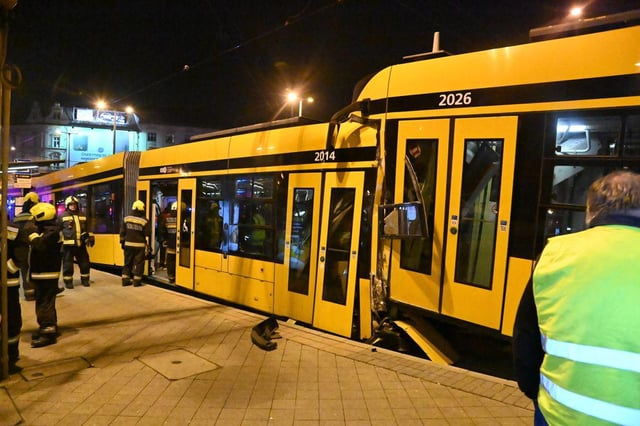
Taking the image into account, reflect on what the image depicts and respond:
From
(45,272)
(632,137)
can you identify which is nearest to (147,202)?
(45,272)

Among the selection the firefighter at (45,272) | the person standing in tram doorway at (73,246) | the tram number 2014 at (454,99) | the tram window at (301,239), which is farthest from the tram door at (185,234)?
the tram number 2014 at (454,99)

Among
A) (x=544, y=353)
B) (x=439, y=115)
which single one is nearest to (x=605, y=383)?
(x=544, y=353)

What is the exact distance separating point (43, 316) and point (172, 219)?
5.12 m

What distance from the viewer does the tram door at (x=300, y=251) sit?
6340 mm

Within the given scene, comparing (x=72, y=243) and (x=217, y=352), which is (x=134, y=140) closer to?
(x=72, y=243)

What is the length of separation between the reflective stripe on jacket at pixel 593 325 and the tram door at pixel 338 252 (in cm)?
400

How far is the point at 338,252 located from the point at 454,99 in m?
2.46

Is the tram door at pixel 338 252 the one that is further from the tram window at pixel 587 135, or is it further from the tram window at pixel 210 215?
the tram window at pixel 210 215

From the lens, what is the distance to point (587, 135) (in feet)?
12.9

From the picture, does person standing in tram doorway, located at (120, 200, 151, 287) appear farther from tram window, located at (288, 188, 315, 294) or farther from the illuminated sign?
the illuminated sign

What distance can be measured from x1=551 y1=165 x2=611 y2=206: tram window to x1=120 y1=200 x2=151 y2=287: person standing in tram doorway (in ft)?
27.5

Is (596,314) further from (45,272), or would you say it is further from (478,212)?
(45,272)

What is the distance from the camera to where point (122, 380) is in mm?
4445

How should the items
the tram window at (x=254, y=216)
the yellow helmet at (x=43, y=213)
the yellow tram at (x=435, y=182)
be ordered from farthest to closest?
the tram window at (x=254, y=216) → the yellow helmet at (x=43, y=213) → the yellow tram at (x=435, y=182)
